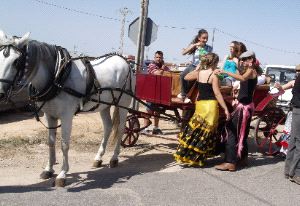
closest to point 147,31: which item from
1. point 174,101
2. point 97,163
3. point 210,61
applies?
point 174,101

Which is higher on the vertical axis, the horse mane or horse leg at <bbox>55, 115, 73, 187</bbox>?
the horse mane

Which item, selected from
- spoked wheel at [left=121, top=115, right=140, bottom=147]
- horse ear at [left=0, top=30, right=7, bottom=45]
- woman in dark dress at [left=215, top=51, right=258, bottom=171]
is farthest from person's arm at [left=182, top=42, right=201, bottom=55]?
horse ear at [left=0, top=30, right=7, bottom=45]

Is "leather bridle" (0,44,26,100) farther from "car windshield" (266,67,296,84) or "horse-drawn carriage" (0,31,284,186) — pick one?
"car windshield" (266,67,296,84)

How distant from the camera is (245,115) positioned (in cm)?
686

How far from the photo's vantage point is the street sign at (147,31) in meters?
9.79

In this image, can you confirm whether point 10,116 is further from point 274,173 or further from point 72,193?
point 274,173

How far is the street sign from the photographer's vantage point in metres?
9.79

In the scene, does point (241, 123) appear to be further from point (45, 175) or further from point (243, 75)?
point (45, 175)

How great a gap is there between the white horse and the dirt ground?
47cm

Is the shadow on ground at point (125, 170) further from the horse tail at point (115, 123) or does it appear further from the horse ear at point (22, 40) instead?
the horse ear at point (22, 40)

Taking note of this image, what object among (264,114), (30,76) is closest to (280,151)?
(264,114)

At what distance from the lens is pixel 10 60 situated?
15.8 feet

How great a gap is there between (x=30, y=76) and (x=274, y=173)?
4.16 m

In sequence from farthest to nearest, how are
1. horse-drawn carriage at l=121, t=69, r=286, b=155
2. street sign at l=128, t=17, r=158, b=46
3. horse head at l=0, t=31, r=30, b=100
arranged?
street sign at l=128, t=17, r=158, b=46 < horse-drawn carriage at l=121, t=69, r=286, b=155 < horse head at l=0, t=31, r=30, b=100
